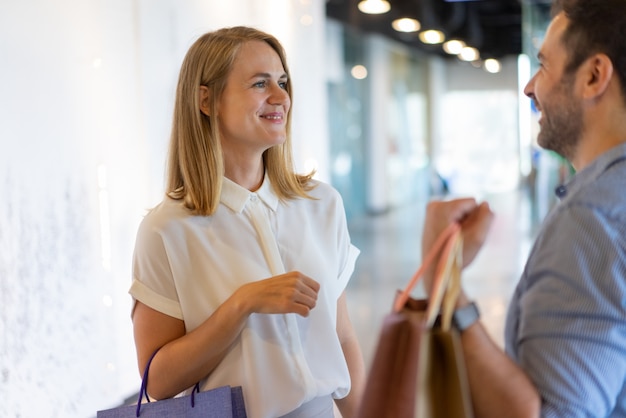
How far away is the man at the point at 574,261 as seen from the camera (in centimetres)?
117

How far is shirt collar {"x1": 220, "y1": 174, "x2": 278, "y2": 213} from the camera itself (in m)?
1.95

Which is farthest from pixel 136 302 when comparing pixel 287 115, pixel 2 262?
pixel 2 262

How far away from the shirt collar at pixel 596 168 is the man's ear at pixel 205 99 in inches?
39.9

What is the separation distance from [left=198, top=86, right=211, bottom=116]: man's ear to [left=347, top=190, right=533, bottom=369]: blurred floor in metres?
1.71

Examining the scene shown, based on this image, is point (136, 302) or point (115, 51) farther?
point (115, 51)

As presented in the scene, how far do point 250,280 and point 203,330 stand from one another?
0.18m

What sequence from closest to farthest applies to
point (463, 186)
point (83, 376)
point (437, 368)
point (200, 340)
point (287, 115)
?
point (437, 368) < point (200, 340) < point (287, 115) < point (83, 376) < point (463, 186)

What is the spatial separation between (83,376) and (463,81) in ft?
88.4

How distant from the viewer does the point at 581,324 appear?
117cm

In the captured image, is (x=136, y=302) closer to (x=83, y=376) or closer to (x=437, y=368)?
(x=437, y=368)

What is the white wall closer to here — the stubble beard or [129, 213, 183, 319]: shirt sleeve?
[129, 213, 183, 319]: shirt sleeve

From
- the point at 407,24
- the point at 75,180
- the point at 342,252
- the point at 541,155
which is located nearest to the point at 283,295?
the point at 342,252

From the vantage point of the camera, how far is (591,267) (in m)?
1.18

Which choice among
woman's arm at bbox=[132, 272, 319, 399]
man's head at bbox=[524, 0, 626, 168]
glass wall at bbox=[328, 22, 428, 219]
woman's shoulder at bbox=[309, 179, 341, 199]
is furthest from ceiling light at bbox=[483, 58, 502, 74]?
man's head at bbox=[524, 0, 626, 168]
